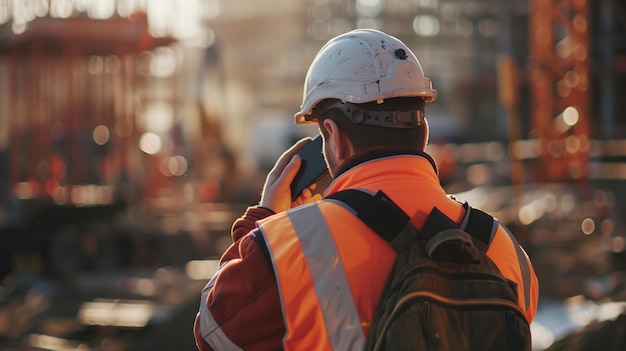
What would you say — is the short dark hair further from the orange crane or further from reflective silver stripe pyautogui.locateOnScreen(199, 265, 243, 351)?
the orange crane

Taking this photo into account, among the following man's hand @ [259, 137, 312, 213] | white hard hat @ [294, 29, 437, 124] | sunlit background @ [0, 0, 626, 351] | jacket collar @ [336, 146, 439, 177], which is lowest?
sunlit background @ [0, 0, 626, 351]

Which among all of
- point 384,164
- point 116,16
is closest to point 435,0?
point 116,16

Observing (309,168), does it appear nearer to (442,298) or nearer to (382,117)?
(382,117)

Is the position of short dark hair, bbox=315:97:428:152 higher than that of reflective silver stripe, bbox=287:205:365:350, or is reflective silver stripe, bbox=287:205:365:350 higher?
short dark hair, bbox=315:97:428:152

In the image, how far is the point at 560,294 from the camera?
10.5m

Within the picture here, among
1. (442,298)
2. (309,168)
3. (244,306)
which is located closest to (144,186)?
(309,168)

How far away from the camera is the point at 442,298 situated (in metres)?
2.26

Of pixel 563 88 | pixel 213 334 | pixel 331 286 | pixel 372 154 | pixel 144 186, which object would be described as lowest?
pixel 144 186

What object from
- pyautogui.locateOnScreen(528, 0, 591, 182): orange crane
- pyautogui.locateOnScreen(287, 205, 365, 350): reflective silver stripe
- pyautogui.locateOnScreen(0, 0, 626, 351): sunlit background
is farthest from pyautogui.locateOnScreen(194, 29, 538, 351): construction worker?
pyautogui.locateOnScreen(528, 0, 591, 182): orange crane

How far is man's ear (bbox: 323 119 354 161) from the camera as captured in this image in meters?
2.56

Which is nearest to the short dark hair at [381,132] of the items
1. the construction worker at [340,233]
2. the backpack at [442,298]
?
the construction worker at [340,233]

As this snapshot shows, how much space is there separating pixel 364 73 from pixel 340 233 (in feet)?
1.37

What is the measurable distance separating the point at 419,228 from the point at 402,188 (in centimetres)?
11

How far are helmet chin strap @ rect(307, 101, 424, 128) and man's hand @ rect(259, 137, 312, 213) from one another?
0.84ft
